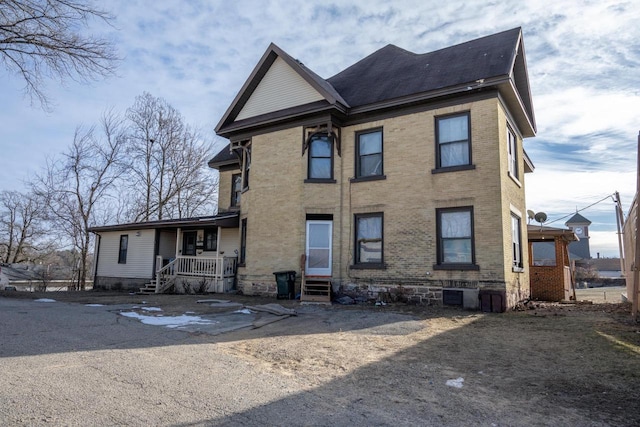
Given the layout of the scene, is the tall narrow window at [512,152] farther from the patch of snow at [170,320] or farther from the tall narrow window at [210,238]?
the tall narrow window at [210,238]

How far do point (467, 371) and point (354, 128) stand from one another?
Answer: 1068cm

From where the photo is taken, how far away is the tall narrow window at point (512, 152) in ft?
48.3

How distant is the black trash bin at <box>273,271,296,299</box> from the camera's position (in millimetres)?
14633

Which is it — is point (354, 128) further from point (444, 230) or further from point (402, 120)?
point (444, 230)

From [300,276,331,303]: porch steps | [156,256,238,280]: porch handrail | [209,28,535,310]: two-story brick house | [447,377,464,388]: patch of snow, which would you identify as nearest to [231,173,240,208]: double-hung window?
[209,28,535,310]: two-story brick house

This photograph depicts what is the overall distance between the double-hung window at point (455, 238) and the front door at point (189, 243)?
1282cm

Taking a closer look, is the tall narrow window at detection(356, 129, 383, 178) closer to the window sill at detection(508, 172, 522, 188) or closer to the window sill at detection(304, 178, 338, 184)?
the window sill at detection(304, 178, 338, 184)

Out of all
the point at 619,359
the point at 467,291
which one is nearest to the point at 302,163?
the point at 467,291

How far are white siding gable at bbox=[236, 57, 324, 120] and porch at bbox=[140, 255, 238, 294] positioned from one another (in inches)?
239

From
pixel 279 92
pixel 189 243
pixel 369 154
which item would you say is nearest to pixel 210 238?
pixel 189 243

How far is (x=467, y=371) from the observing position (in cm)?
583

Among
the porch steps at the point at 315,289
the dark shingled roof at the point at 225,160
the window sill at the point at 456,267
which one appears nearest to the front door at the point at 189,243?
the dark shingled roof at the point at 225,160

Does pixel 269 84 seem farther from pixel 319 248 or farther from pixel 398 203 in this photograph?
pixel 398 203

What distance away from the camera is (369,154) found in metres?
14.9
